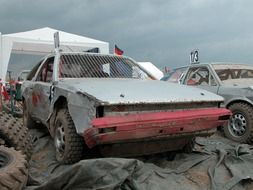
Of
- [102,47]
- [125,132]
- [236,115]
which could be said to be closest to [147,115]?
[125,132]

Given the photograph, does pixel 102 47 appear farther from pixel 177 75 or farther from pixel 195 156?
pixel 195 156

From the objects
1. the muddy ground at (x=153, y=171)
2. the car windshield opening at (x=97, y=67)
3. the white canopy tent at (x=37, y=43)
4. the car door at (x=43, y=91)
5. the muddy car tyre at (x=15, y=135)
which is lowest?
the muddy ground at (x=153, y=171)

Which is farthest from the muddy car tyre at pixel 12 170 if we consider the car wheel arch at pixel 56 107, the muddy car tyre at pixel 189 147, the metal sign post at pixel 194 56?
the metal sign post at pixel 194 56

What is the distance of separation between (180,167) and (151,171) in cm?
57

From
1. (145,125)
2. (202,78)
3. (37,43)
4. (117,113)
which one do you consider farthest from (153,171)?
(37,43)

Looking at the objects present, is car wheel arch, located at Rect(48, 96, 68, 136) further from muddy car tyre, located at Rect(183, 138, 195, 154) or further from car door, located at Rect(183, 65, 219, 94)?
car door, located at Rect(183, 65, 219, 94)

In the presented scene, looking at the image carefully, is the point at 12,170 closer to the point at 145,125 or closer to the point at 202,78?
the point at 145,125

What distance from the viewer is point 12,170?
9.06 feet

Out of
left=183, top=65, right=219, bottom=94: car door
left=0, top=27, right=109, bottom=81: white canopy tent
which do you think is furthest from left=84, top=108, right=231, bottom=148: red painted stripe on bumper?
left=0, top=27, right=109, bottom=81: white canopy tent

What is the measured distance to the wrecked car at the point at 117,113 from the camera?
3467 millimetres

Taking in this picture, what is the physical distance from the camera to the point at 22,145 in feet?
12.0

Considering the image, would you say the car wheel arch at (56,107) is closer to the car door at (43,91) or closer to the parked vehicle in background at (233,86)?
the car door at (43,91)

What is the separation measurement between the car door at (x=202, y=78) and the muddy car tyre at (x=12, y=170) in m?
4.32

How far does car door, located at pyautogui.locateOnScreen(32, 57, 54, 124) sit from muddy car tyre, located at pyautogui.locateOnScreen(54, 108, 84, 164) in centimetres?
69
